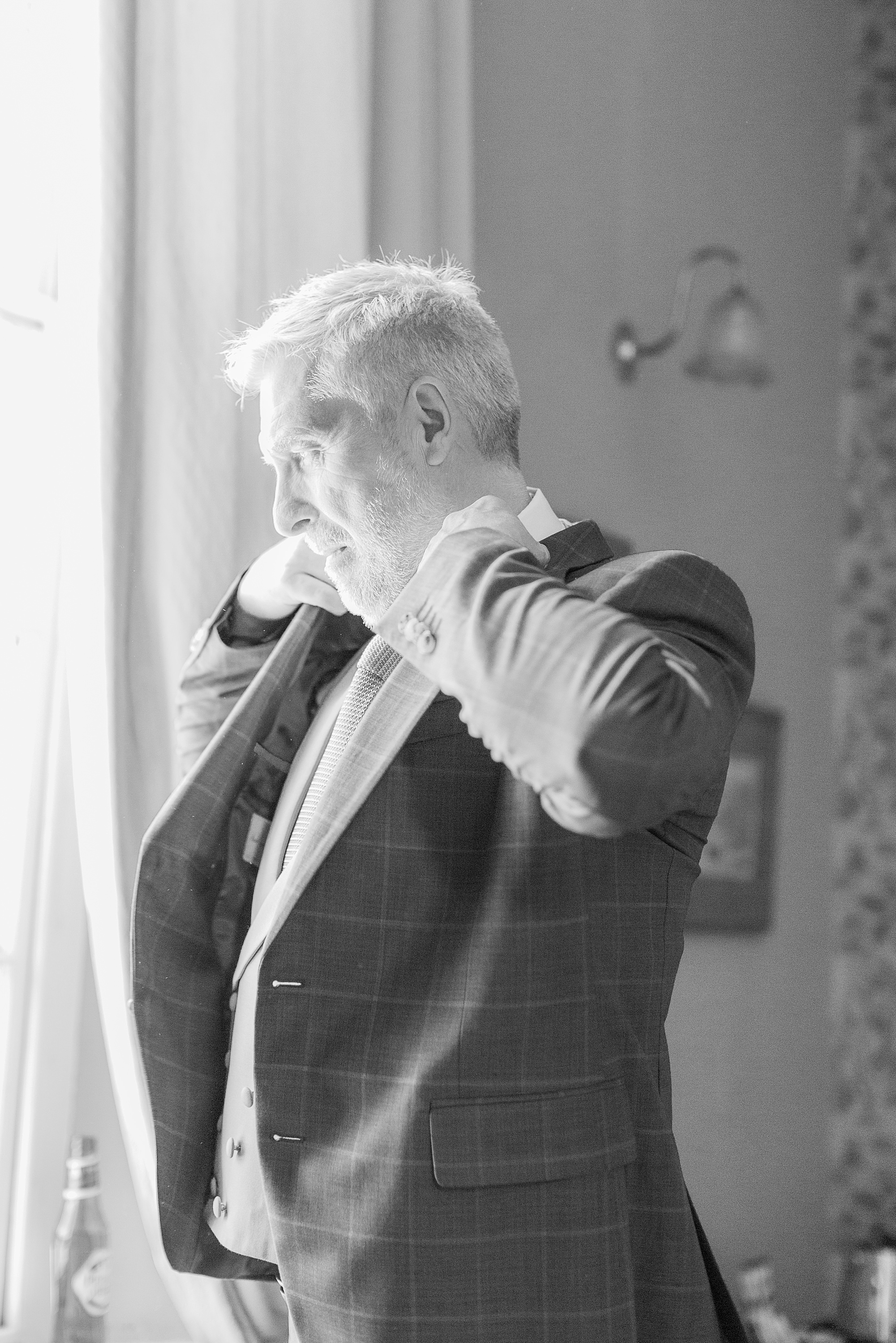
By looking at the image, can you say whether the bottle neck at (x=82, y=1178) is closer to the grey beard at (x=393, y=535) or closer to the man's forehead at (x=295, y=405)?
the grey beard at (x=393, y=535)

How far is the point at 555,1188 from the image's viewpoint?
105 centimetres

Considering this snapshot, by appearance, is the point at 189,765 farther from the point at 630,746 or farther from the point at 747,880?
the point at 747,880

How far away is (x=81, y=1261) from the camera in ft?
5.59

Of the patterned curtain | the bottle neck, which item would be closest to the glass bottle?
the bottle neck

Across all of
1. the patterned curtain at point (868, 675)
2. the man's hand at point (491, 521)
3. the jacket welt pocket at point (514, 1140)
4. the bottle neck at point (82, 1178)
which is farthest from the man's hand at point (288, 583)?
the patterned curtain at point (868, 675)

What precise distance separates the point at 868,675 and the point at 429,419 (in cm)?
188

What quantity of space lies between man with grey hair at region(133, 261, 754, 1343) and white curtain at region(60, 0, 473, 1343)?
1.33 feet

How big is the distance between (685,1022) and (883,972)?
586 millimetres

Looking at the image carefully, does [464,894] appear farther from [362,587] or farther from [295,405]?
[295,405]

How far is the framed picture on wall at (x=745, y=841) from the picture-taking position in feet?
8.18

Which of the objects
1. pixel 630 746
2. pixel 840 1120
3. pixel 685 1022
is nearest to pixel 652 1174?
pixel 630 746

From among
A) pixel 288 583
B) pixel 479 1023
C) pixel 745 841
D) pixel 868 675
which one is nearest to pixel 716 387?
pixel 868 675

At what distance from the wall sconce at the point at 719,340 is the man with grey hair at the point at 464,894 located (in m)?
1.14

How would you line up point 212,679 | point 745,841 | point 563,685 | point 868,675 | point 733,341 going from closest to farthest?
point 563,685 < point 212,679 < point 733,341 < point 745,841 < point 868,675
